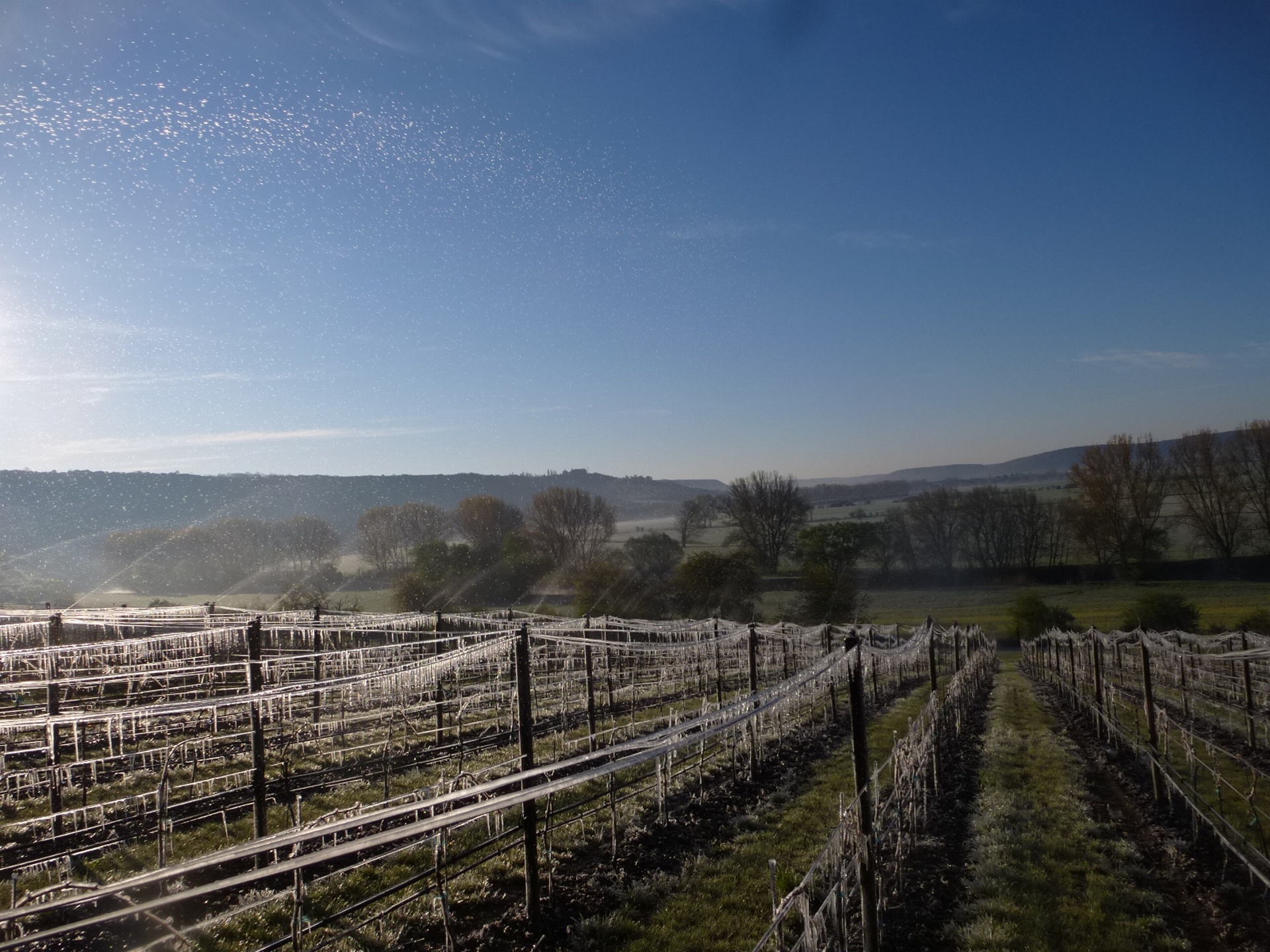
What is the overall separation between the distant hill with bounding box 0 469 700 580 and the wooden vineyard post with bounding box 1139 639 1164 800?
61.9 meters

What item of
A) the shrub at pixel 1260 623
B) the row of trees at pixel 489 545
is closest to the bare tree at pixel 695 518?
the row of trees at pixel 489 545

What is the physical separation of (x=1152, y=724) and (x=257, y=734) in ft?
43.1

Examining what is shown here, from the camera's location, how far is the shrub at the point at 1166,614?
3650cm

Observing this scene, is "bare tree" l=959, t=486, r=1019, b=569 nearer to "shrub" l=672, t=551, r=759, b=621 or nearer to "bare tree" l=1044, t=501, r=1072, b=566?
"bare tree" l=1044, t=501, r=1072, b=566

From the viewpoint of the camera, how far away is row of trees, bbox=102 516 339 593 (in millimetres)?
59750

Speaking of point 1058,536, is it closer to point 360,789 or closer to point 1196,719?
point 1196,719

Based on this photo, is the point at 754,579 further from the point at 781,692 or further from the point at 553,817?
the point at 781,692

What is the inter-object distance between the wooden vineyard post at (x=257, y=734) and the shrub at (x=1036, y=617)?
43.9 meters

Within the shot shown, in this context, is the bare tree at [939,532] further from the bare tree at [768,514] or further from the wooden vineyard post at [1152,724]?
the wooden vineyard post at [1152,724]

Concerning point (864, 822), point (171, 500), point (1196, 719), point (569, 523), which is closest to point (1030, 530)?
point (569, 523)

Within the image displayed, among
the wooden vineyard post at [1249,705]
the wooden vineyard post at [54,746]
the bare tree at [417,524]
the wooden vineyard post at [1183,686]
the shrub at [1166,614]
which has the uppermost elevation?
the bare tree at [417,524]

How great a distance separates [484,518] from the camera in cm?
6800

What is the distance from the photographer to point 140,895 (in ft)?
26.6

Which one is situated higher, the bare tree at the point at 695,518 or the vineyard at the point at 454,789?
the bare tree at the point at 695,518
